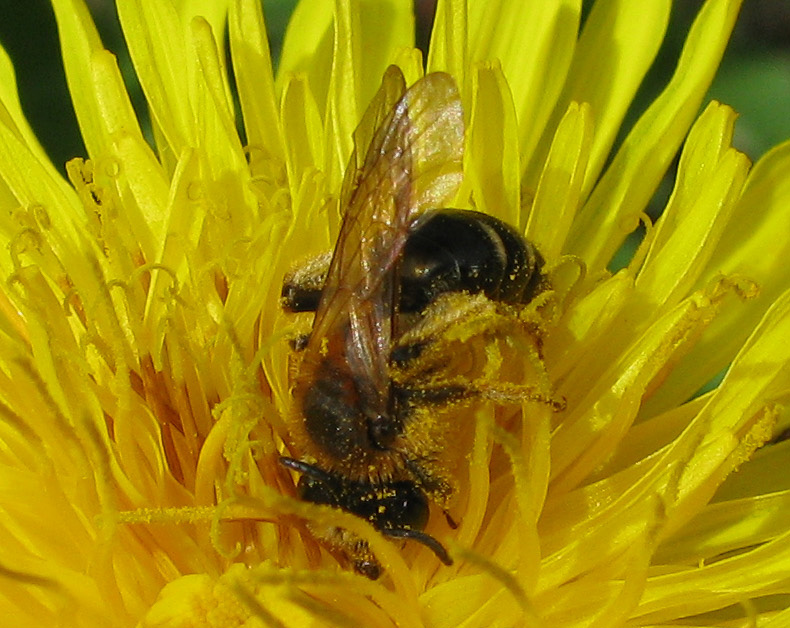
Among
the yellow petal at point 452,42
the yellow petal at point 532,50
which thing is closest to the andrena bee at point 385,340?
the yellow petal at point 452,42

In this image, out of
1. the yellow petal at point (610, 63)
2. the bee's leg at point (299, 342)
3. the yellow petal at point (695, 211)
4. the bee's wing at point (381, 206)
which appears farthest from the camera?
the yellow petal at point (610, 63)

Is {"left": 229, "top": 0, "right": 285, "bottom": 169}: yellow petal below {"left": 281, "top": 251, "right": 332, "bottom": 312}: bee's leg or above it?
above

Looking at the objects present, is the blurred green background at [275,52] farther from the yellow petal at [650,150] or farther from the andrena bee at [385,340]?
the andrena bee at [385,340]

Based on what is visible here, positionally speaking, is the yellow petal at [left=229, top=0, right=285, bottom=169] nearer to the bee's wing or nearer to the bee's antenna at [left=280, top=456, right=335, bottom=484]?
the bee's wing

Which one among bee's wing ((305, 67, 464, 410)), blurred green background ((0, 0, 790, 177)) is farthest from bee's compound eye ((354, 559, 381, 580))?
blurred green background ((0, 0, 790, 177))

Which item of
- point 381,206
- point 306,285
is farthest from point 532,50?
point 381,206

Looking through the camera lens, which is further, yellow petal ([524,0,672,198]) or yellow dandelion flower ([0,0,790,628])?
yellow petal ([524,0,672,198])

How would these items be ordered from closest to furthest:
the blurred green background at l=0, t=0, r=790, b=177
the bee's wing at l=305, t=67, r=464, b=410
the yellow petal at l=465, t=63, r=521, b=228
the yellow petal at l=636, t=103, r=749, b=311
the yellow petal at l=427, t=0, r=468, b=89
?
the bee's wing at l=305, t=67, r=464, b=410
the yellow petal at l=636, t=103, r=749, b=311
the yellow petal at l=465, t=63, r=521, b=228
the yellow petal at l=427, t=0, r=468, b=89
the blurred green background at l=0, t=0, r=790, b=177
